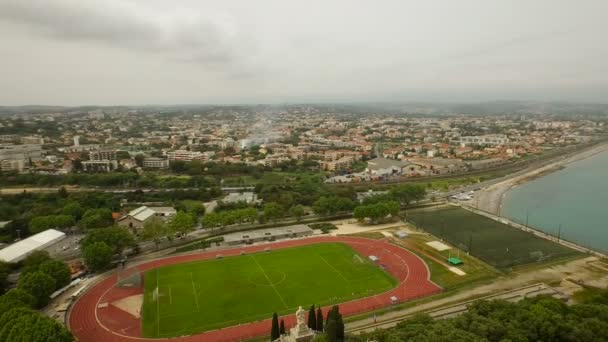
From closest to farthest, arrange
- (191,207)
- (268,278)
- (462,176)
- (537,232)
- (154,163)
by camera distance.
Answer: (268,278) → (537,232) → (191,207) → (462,176) → (154,163)

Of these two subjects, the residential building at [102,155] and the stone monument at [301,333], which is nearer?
the stone monument at [301,333]

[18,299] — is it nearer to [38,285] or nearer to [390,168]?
[38,285]

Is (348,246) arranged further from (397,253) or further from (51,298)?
(51,298)

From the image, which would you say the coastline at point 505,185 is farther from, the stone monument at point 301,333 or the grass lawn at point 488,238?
the stone monument at point 301,333

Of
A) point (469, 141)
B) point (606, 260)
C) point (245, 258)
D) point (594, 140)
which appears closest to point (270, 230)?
point (245, 258)

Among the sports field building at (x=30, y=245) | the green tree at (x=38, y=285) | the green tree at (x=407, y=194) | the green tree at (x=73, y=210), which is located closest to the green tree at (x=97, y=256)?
the green tree at (x=38, y=285)

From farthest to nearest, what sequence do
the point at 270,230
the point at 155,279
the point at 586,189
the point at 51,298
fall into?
→ the point at 586,189, the point at 270,230, the point at 155,279, the point at 51,298

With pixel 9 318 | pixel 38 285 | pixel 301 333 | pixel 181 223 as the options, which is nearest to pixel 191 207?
pixel 181 223
